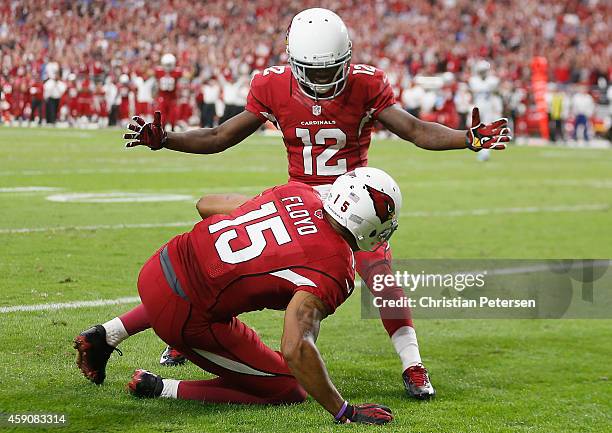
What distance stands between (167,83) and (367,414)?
839 inches

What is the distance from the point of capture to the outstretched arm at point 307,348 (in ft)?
12.4

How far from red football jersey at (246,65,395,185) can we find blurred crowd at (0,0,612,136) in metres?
15.1

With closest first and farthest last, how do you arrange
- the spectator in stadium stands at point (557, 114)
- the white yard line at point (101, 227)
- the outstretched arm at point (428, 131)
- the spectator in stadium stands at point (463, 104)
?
the outstretched arm at point (428, 131), the white yard line at point (101, 227), the spectator in stadium stands at point (463, 104), the spectator in stadium stands at point (557, 114)

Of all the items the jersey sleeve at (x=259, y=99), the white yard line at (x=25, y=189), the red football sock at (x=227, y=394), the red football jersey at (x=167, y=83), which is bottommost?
the red football jersey at (x=167, y=83)

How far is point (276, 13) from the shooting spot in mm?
35156

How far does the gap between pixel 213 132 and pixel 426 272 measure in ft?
9.40

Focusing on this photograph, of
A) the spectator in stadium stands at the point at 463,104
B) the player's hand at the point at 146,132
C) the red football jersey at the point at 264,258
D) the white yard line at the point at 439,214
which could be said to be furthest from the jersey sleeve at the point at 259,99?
the spectator in stadium stands at the point at 463,104

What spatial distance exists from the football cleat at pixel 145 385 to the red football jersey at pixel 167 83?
68.0 ft

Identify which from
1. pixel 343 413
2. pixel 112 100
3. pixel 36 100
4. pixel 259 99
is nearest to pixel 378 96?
pixel 259 99

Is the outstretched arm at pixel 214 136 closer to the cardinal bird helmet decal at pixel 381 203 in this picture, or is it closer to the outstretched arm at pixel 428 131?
the outstretched arm at pixel 428 131

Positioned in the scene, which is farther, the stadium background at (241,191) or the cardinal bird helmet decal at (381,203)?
the stadium background at (241,191)

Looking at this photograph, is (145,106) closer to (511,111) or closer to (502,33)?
(511,111)

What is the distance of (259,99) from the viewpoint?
521 centimetres

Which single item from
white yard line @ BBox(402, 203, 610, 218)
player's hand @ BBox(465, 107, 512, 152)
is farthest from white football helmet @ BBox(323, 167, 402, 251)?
white yard line @ BBox(402, 203, 610, 218)
